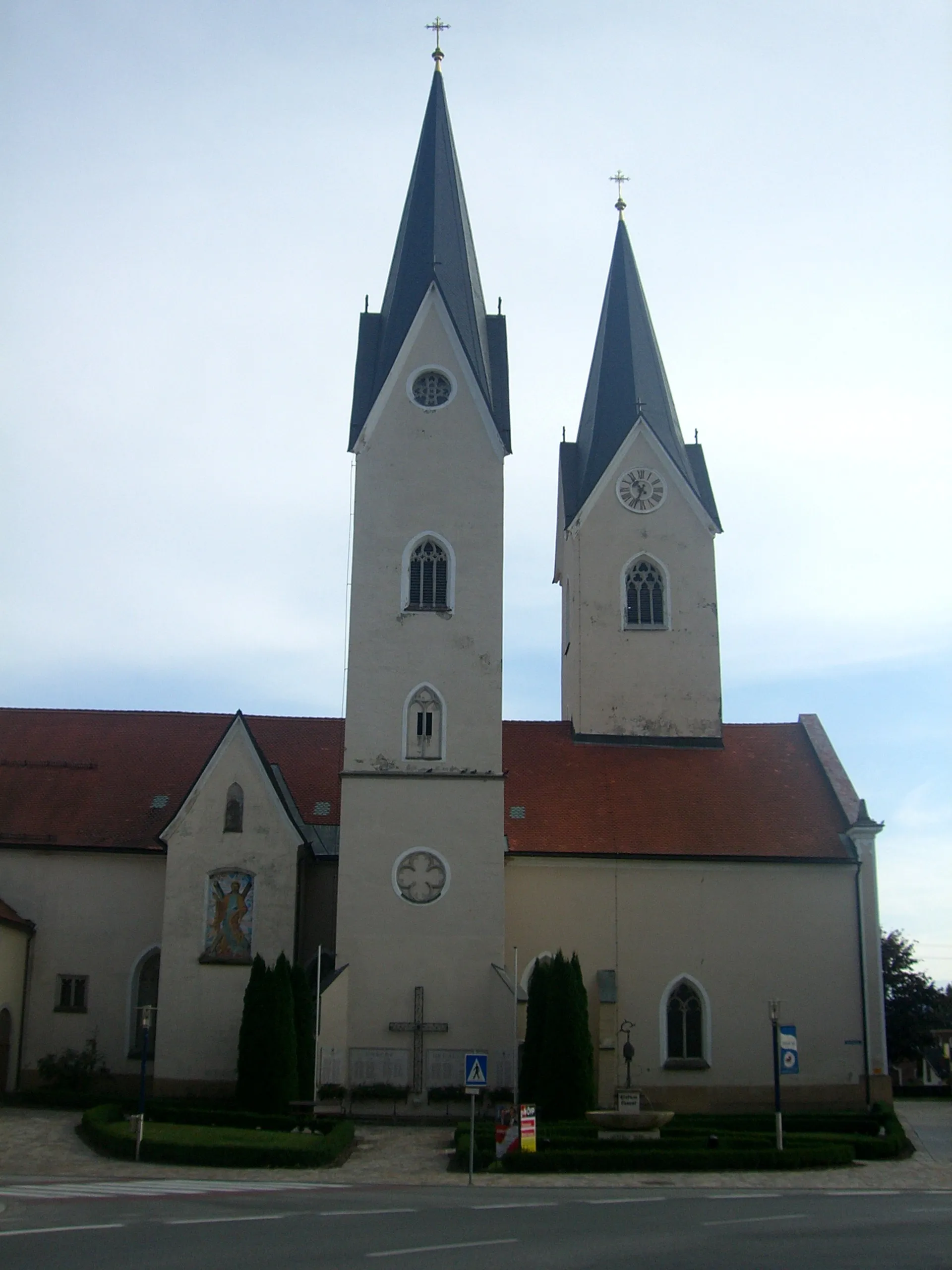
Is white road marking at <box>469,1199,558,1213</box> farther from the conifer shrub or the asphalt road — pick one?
Result: the conifer shrub

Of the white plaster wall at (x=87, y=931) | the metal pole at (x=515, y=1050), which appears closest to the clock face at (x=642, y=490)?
the metal pole at (x=515, y=1050)

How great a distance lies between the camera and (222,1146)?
22703 mm

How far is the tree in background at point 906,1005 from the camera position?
46.8 meters

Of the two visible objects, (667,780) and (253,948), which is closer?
(253,948)

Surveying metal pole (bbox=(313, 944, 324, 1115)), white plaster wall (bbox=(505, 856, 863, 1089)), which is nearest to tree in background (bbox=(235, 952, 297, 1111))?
metal pole (bbox=(313, 944, 324, 1115))

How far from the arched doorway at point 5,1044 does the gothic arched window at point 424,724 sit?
38.9ft

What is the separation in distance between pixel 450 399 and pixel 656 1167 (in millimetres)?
19237

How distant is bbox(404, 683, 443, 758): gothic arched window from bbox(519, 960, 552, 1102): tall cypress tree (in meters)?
Answer: 5.78

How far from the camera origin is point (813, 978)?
33.2 metres

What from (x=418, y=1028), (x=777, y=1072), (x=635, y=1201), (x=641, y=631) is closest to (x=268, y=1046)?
(x=418, y=1028)

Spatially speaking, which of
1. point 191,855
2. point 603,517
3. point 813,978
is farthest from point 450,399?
point 813,978

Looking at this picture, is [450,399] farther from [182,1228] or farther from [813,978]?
[182,1228]

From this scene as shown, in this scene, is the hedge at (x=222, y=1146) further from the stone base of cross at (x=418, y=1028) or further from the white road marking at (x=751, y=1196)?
the white road marking at (x=751, y=1196)

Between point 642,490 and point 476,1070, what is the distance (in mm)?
21485
